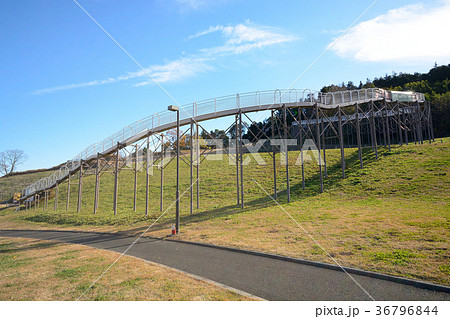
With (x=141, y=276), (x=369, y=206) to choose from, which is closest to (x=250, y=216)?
(x=369, y=206)

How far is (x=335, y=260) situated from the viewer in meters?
9.18

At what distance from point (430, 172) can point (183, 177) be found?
102 ft

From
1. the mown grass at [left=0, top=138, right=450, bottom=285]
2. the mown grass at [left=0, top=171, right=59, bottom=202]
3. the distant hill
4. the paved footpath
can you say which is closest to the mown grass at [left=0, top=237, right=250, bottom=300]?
the paved footpath

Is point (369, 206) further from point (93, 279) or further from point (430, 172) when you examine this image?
point (93, 279)

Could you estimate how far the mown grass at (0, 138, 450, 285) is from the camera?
968cm

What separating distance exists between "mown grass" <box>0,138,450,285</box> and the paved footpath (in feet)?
3.14

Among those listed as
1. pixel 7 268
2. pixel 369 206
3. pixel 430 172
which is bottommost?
pixel 7 268

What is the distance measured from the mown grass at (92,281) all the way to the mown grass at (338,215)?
4553mm

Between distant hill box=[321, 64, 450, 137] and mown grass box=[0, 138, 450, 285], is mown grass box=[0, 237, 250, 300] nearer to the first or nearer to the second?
mown grass box=[0, 138, 450, 285]

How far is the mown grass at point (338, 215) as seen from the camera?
31.8 ft
